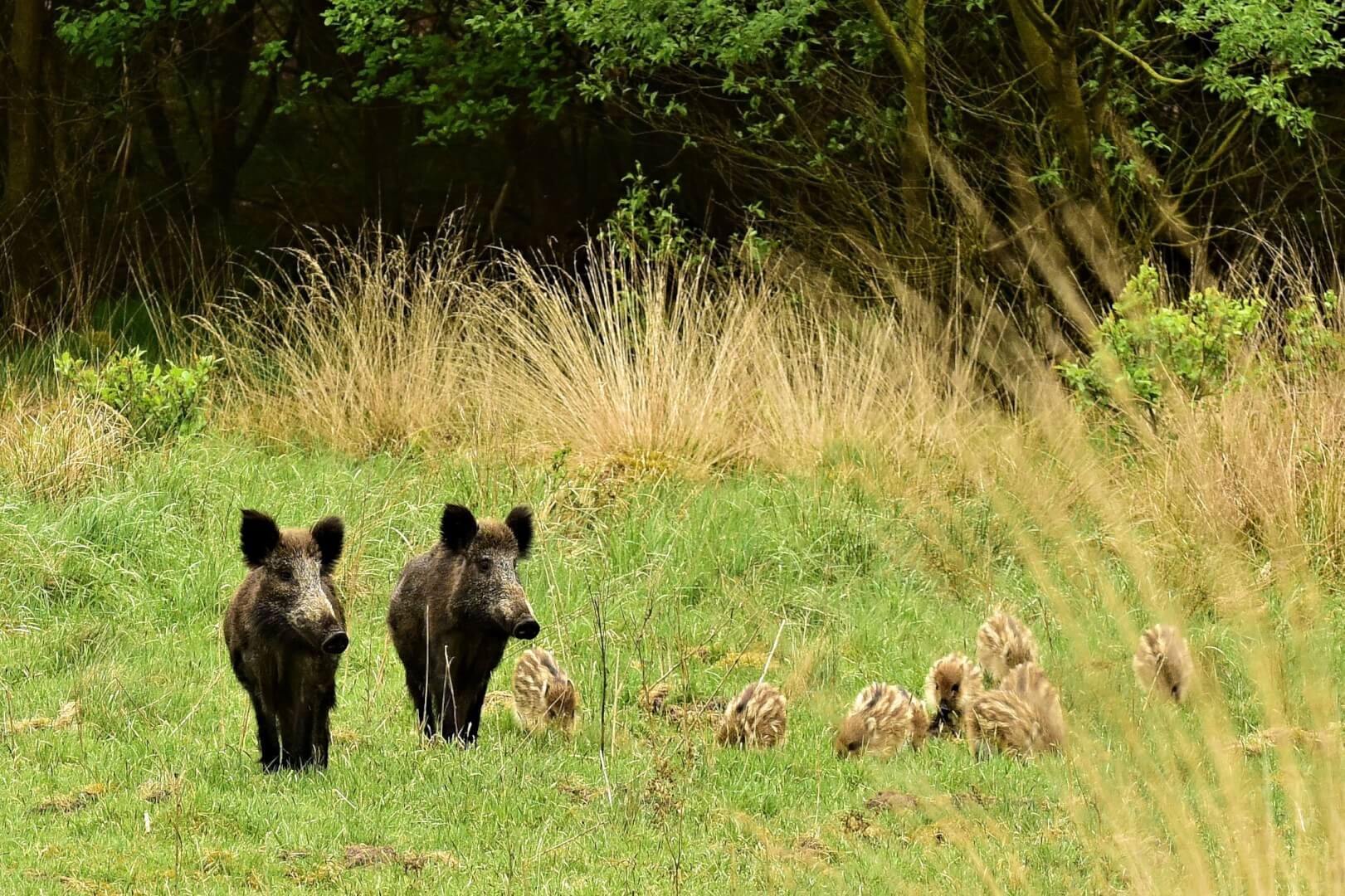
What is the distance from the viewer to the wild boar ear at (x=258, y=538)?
17.9 feet

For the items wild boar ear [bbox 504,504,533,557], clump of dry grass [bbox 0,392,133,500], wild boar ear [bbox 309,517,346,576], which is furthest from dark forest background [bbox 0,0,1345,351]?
wild boar ear [bbox 309,517,346,576]

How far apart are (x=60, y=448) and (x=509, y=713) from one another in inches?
164

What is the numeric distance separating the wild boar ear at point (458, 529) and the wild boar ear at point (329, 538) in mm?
444

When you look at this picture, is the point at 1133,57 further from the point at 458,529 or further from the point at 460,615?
the point at 460,615

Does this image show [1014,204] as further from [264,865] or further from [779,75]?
[264,865]

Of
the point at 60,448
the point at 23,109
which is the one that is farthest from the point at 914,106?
the point at 23,109

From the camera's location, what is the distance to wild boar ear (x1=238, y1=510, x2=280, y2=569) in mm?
5445

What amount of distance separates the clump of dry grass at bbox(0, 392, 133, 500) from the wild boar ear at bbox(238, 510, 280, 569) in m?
4.59

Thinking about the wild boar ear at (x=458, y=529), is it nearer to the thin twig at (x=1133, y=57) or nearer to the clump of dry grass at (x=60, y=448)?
the clump of dry grass at (x=60, y=448)

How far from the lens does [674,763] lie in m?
6.22

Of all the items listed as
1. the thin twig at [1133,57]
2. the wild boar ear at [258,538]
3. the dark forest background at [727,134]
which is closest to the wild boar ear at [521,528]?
the wild boar ear at [258,538]

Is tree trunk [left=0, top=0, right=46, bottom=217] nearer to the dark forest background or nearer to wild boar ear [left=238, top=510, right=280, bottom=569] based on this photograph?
the dark forest background

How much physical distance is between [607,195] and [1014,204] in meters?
7.68

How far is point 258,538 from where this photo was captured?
18.0 ft
